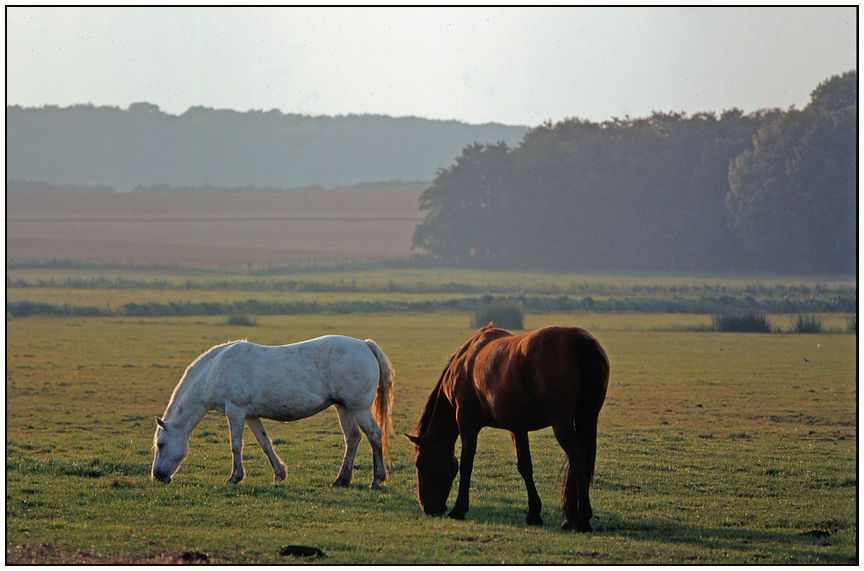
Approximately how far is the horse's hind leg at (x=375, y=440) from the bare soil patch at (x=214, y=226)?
280 ft

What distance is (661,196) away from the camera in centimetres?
7881

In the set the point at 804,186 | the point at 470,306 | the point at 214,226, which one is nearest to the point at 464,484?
the point at 470,306

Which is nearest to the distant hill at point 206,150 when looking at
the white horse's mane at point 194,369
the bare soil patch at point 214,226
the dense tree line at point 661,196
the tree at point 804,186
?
the bare soil patch at point 214,226

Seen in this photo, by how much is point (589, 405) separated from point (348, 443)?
3.54m

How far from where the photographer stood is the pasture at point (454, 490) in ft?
22.6

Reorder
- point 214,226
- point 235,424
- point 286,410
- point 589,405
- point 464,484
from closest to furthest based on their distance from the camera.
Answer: point 589,405
point 464,484
point 235,424
point 286,410
point 214,226

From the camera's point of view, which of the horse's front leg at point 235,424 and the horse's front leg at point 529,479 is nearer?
the horse's front leg at point 529,479

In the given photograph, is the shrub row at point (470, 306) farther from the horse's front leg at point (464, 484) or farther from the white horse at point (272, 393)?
the horse's front leg at point (464, 484)

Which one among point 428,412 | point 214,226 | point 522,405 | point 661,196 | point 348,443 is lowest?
point 348,443

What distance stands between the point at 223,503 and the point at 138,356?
17.6 meters

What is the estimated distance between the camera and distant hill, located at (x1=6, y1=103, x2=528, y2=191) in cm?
16550

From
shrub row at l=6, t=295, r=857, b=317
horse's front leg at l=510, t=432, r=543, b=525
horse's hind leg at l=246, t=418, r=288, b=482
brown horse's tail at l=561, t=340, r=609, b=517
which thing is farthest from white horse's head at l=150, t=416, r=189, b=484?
shrub row at l=6, t=295, r=857, b=317

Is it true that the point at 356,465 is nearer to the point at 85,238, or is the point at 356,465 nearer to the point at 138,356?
the point at 138,356

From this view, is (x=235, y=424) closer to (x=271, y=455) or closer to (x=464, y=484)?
(x=271, y=455)
